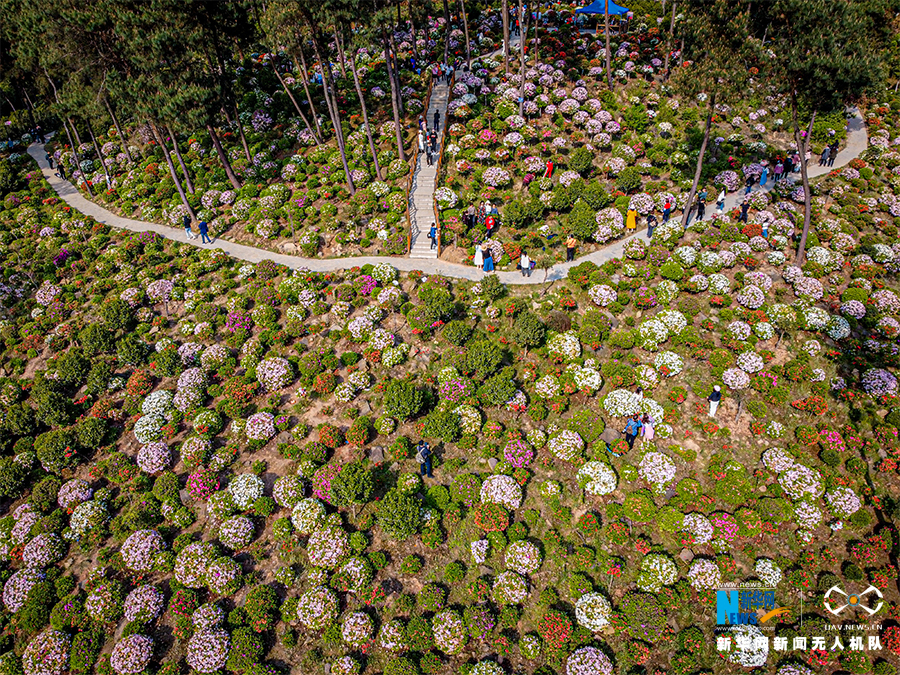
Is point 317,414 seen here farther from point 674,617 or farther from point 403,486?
point 674,617

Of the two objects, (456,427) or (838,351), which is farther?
(838,351)

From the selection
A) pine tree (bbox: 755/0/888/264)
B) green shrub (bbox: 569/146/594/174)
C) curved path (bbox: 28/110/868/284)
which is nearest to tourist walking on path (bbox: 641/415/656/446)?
curved path (bbox: 28/110/868/284)

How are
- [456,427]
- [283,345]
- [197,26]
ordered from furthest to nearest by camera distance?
[197,26]
[283,345]
[456,427]

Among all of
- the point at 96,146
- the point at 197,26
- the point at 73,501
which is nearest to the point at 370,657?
the point at 73,501

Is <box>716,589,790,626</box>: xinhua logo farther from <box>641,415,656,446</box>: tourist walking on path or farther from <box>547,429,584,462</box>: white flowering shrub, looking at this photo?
<box>547,429,584,462</box>: white flowering shrub

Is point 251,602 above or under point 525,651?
above

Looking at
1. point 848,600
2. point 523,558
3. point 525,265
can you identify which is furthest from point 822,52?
point 523,558
